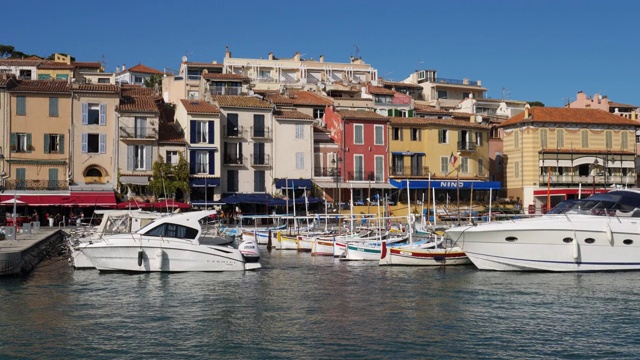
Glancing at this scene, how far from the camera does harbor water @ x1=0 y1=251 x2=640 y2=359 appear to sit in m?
21.9

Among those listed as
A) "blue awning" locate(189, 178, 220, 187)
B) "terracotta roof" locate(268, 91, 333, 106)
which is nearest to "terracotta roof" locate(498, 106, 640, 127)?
"terracotta roof" locate(268, 91, 333, 106)

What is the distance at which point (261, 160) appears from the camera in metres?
69.9

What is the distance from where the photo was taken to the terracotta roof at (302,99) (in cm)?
7869

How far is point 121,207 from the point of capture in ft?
197

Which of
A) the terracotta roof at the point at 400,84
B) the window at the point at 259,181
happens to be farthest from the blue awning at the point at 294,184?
the terracotta roof at the point at 400,84

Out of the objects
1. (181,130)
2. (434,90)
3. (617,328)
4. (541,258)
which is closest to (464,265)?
(541,258)

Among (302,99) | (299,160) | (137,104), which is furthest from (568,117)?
(137,104)

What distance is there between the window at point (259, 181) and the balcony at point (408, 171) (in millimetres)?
12242

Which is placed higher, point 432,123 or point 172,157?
point 432,123

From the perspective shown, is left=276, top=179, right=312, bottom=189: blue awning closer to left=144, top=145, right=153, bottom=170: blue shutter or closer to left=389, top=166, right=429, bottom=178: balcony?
left=389, top=166, right=429, bottom=178: balcony

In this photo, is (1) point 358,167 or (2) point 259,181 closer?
(2) point 259,181

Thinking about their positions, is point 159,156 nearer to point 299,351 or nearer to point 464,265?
point 464,265

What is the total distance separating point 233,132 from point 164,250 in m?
34.1

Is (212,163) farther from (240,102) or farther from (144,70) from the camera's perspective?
(144,70)
